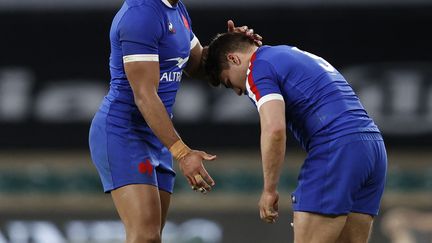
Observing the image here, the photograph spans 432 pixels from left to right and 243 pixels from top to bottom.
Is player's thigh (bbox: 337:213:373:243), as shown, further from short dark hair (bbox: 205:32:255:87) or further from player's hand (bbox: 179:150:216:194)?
short dark hair (bbox: 205:32:255:87)

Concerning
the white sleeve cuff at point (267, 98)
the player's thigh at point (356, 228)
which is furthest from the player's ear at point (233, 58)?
the player's thigh at point (356, 228)

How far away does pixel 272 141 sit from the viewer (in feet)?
21.3

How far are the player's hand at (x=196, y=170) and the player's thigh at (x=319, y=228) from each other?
59 centimetres

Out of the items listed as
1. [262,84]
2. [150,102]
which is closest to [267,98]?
[262,84]

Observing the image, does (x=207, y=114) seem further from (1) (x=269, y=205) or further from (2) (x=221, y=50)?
(1) (x=269, y=205)

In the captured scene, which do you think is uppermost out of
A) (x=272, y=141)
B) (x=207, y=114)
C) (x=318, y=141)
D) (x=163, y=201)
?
(x=272, y=141)

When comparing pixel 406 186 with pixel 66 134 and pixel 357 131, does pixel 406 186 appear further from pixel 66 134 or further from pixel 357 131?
pixel 357 131

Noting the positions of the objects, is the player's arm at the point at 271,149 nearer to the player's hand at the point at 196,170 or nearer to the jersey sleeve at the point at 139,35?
the player's hand at the point at 196,170

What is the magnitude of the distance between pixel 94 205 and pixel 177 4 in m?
4.07

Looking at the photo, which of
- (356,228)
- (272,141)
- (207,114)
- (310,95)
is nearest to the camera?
(272,141)

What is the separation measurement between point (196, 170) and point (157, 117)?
1.25 feet

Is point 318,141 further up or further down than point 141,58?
further down

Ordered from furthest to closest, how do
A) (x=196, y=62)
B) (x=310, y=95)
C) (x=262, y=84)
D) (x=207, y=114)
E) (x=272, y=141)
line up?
(x=207, y=114)
(x=196, y=62)
(x=310, y=95)
(x=262, y=84)
(x=272, y=141)

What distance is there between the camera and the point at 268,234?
10727mm
